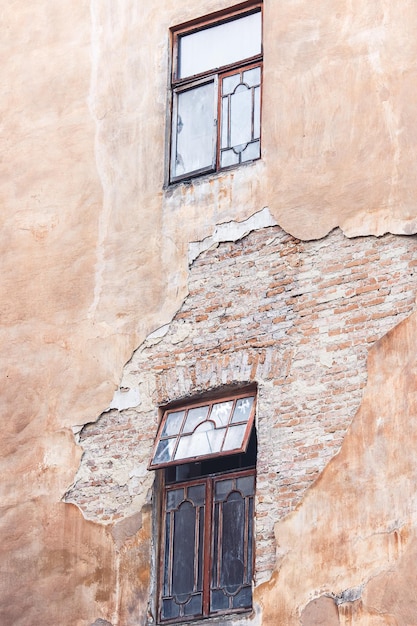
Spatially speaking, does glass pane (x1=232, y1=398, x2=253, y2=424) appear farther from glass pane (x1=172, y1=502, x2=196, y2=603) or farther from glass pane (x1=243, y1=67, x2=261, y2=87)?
glass pane (x1=243, y1=67, x2=261, y2=87)

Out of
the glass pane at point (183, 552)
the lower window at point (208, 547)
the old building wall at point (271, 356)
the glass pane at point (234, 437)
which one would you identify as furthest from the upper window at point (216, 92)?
the glass pane at point (183, 552)

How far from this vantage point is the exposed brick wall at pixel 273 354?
9977mm

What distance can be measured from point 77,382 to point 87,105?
8.29ft

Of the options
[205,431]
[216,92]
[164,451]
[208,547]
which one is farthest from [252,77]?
[208,547]

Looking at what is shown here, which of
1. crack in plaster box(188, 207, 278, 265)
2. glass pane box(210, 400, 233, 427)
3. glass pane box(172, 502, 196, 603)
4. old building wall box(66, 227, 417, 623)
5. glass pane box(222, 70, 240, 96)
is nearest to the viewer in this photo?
old building wall box(66, 227, 417, 623)

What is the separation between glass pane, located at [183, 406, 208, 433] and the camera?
1057 centimetres

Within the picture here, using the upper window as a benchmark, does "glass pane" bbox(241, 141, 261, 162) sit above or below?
below

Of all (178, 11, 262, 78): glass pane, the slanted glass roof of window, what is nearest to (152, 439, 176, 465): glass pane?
the slanted glass roof of window

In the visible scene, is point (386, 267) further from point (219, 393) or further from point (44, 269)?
point (44, 269)

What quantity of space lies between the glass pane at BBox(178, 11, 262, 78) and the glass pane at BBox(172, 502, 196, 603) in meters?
3.73

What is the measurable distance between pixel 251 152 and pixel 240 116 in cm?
38

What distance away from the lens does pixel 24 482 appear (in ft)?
36.4

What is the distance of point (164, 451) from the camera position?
34.6ft

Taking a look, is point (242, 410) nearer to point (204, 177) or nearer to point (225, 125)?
point (204, 177)
